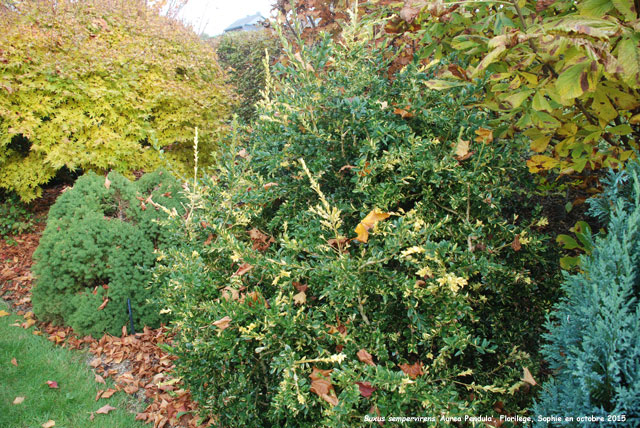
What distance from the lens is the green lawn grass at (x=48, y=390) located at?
2.87 m

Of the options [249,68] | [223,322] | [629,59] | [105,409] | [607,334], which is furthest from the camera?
[249,68]

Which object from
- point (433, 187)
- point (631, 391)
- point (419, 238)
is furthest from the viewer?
point (433, 187)

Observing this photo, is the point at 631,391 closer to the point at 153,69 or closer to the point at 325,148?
the point at 325,148

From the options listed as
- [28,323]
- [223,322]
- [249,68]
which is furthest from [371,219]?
[249,68]

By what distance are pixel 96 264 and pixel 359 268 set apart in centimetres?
300

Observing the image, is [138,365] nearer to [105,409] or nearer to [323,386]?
[105,409]

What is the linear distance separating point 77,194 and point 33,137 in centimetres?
186

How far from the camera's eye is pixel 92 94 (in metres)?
5.34

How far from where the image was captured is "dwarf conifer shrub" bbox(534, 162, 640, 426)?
1257mm

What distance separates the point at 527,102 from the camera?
1.98 meters

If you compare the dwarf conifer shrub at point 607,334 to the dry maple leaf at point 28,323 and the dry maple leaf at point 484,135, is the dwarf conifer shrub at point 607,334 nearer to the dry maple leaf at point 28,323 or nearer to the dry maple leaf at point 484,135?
the dry maple leaf at point 484,135

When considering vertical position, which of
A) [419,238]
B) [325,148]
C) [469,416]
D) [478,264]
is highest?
[325,148]

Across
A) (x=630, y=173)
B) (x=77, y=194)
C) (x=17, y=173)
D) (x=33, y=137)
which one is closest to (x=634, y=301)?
(x=630, y=173)

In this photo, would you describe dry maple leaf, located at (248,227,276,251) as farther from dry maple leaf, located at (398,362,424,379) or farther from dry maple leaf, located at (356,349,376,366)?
dry maple leaf, located at (398,362,424,379)
